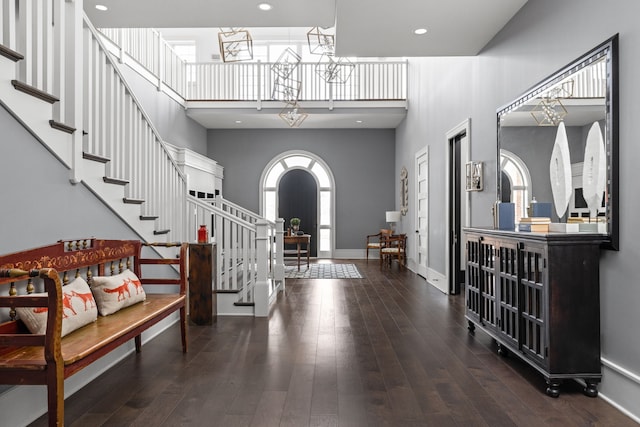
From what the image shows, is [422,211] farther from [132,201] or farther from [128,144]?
[132,201]

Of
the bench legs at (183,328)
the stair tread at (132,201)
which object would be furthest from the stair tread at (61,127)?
the bench legs at (183,328)

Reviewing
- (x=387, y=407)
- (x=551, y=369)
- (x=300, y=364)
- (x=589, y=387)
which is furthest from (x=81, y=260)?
(x=589, y=387)

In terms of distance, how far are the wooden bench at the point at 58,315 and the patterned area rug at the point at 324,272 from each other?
431 centimetres

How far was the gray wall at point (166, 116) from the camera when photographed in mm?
7006

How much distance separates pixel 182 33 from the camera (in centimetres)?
1128

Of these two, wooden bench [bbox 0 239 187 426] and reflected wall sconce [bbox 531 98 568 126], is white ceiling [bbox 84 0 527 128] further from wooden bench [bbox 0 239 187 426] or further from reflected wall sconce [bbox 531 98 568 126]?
wooden bench [bbox 0 239 187 426]

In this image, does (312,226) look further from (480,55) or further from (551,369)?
(551,369)

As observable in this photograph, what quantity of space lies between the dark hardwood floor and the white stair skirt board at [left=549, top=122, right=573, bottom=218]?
1248mm

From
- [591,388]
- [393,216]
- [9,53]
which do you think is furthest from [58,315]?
[393,216]

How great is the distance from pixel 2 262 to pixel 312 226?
9112mm

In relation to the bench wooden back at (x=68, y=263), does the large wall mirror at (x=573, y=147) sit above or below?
above

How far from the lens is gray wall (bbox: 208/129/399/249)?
10.9 metres

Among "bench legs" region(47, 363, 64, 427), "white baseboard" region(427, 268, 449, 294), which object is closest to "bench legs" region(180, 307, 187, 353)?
"bench legs" region(47, 363, 64, 427)

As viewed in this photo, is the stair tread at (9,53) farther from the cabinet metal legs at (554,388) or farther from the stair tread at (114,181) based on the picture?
the cabinet metal legs at (554,388)
